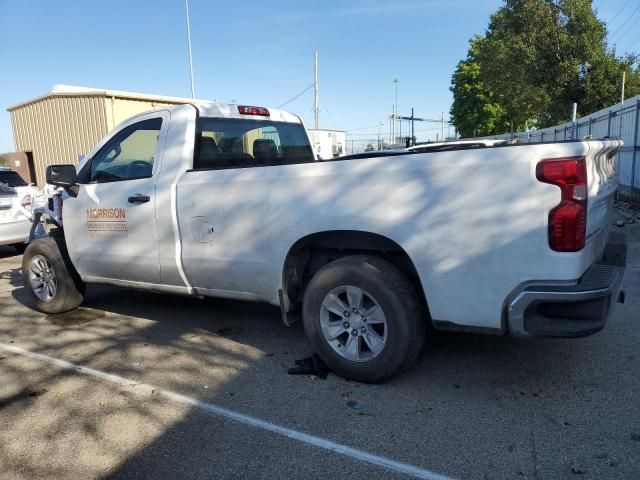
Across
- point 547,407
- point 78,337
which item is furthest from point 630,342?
point 78,337

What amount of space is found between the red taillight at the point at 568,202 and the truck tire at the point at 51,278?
185 inches

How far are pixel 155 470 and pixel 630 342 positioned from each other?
12.1ft

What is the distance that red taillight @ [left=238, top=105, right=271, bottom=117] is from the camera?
16.6 ft

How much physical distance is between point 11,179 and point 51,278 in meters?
5.92

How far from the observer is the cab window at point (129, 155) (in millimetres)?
4685

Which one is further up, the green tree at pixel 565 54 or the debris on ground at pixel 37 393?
the green tree at pixel 565 54

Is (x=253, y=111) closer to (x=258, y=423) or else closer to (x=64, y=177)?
(x=64, y=177)

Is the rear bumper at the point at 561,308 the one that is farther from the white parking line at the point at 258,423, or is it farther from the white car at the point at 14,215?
the white car at the point at 14,215

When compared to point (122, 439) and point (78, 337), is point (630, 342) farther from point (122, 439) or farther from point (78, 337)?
point (78, 337)

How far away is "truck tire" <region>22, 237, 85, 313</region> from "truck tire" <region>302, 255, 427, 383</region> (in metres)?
3.07

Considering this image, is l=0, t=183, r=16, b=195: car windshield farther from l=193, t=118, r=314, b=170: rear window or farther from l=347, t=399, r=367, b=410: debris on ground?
l=347, t=399, r=367, b=410: debris on ground

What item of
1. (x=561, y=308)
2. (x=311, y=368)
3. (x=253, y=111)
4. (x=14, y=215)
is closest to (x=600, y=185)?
(x=561, y=308)

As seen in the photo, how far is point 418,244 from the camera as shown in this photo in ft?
10.7

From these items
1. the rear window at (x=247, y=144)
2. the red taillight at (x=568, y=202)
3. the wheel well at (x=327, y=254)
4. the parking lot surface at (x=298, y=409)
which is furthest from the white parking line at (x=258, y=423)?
the rear window at (x=247, y=144)
